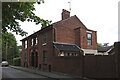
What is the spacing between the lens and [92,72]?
453 inches

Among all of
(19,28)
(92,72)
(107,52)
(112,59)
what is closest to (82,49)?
(107,52)

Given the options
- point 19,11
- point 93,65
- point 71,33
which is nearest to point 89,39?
point 71,33

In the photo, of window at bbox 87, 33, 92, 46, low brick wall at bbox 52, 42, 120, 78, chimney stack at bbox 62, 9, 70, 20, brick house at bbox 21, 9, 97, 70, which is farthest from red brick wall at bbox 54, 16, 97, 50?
low brick wall at bbox 52, 42, 120, 78

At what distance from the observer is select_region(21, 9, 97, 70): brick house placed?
60.7ft

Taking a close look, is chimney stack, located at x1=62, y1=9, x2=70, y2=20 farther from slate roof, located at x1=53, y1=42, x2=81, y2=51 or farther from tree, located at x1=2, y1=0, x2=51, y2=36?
tree, located at x1=2, y1=0, x2=51, y2=36

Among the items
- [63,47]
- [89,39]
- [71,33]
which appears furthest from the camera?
[89,39]

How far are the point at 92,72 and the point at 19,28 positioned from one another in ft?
23.1

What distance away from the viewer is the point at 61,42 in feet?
64.1

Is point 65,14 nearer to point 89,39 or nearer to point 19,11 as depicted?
point 89,39

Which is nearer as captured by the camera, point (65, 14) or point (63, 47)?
point (63, 47)

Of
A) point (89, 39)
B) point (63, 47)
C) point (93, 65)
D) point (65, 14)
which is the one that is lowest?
point (93, 65)

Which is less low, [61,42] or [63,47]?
[61,42]

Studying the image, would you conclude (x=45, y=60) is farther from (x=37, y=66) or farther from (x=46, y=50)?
(x=37, y=66)

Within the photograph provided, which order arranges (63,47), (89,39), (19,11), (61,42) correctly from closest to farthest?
1. (19,11)
2. (63,47)
3. (61,42)
4. (89,39)
